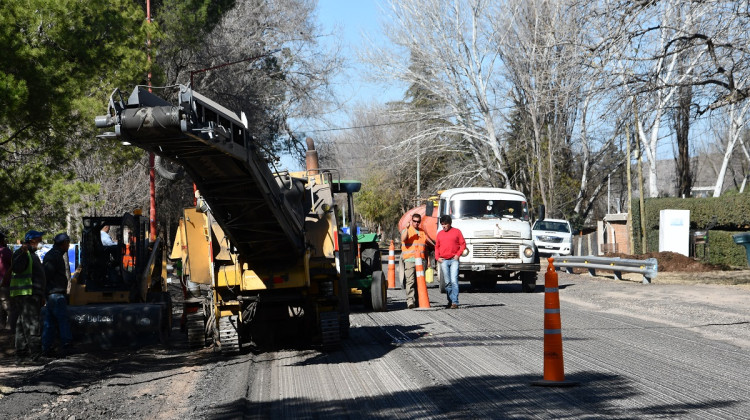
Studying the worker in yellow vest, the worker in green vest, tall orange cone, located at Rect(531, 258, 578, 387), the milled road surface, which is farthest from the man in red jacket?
tall orange cone, located at Rect(531, 258, 578, 387)

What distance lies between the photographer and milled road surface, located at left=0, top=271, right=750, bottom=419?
26.1ft

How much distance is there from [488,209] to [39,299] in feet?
40.8

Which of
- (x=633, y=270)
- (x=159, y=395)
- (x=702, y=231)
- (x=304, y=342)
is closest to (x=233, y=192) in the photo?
(x=159, y=395)

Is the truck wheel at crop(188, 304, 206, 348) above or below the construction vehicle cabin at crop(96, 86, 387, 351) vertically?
below

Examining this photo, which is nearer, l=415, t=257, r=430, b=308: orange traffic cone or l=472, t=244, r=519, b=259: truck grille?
l=415, t=257, r=430, b=308: orange traffic cone

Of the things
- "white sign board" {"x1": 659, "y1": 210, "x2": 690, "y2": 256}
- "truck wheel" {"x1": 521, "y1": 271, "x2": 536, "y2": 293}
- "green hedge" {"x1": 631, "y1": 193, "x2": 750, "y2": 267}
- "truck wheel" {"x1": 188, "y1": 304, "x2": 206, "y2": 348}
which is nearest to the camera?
"truck wheel" {"x1": 188, "y1": 304, "x2": 206, "y2": 348}

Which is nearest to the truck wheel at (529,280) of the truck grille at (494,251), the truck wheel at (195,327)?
the truck grille at (494,251)

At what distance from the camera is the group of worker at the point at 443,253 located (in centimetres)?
1705

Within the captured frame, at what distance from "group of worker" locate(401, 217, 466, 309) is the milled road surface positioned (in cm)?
144

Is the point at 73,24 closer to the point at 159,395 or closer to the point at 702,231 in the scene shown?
the point at 159,395

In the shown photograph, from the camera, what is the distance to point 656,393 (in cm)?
819

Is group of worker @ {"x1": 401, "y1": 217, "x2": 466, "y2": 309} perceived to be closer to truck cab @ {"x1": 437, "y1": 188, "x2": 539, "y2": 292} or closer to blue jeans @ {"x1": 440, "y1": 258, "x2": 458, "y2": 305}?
blue jeans @ {"x1": 440, "y1": 258, "x2": 458, "y2": 305}

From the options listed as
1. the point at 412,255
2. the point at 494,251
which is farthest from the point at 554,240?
the point at 412,255

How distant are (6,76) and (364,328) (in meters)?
6.91
